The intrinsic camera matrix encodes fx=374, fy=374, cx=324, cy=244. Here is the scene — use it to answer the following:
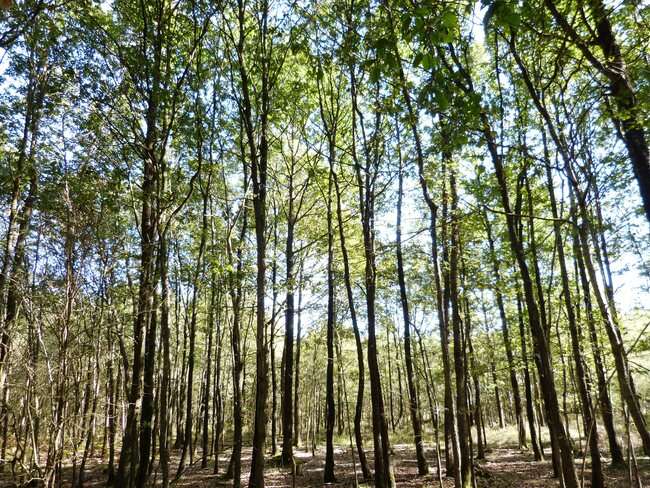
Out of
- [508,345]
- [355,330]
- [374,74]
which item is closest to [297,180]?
[355,330]

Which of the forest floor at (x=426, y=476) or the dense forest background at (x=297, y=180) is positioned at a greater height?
the dense forest background at (x=297, y=180)

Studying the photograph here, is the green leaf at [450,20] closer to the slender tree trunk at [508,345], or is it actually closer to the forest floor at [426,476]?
the slender tree trunk at [508,345]

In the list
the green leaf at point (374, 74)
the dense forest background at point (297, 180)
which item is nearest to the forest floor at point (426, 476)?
the dense forest background at point (297, 180)

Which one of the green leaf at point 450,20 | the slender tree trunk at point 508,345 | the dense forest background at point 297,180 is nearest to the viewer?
the green leaf at point 450,20

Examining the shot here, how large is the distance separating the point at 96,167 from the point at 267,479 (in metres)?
12.1

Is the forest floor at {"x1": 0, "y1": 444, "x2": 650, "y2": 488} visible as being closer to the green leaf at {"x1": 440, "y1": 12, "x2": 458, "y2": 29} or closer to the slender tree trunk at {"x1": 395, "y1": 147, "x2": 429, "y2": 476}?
the slender tree trunk at {"x1": 395, "y1": 147, "x2": 429, "y2": 476}

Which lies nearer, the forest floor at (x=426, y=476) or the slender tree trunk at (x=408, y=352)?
the forest floor at (x=426, y=476)

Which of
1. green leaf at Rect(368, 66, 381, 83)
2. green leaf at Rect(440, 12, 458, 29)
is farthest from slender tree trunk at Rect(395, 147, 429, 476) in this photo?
green leaf at Rect(440, 12, 458, 29)

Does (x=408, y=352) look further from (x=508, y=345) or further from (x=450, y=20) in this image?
(x=450, y=20)

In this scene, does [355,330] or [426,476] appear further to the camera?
[426,476]

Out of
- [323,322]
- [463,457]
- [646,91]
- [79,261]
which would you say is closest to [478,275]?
[463,457]

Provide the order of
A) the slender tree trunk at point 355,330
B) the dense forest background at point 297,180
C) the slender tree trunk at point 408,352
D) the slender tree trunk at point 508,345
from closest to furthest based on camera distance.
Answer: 1. the dense forest background at point 297,180
2. the slender tree trunk at point 355,330
3. the slender tree trunk at point 408,352
4. the slender tree trunk at point 508,345

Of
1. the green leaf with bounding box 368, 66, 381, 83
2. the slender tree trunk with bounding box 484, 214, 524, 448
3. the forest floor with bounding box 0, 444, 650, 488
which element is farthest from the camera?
the slender tree trunk with bounding box 484, 214, 524, 448

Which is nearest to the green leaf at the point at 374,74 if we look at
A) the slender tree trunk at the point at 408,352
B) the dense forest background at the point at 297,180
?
the dense forest background at the point at 297,180
